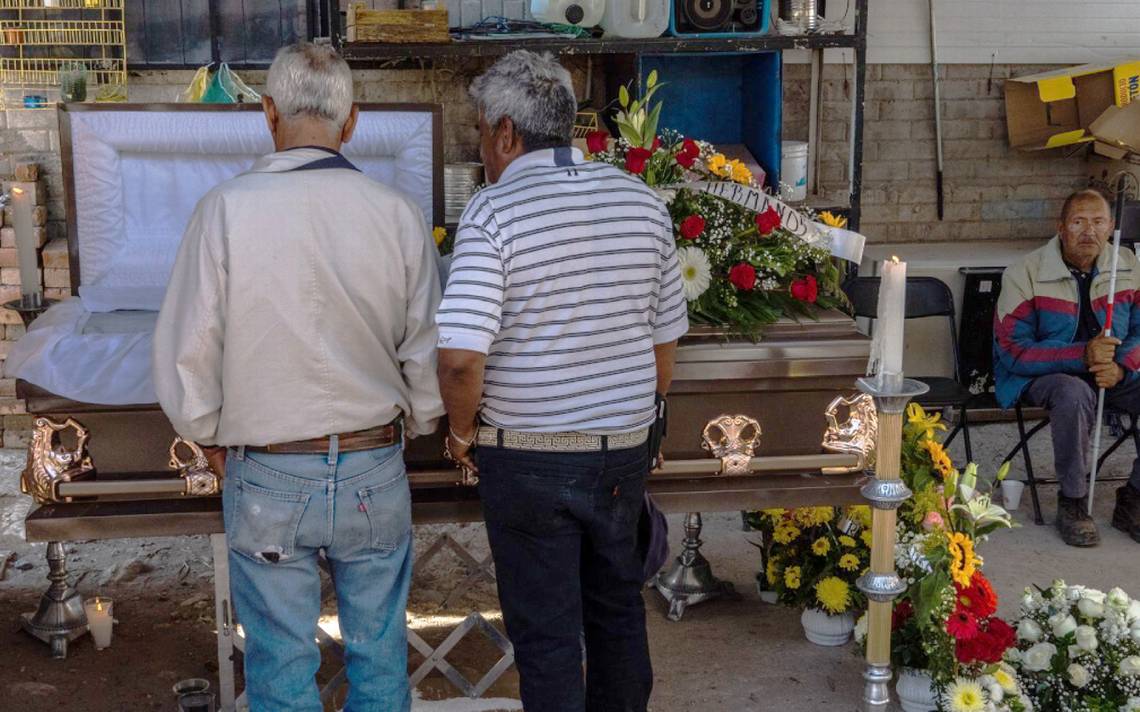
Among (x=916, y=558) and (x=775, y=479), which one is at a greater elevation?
(x=775, y=479)

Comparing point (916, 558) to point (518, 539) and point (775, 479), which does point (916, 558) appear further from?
point (518, 539)

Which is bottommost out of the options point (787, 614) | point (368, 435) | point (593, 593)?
point (787, 614)

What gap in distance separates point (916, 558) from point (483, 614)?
1409 millimetres

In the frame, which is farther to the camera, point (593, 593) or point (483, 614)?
point (483, 614)

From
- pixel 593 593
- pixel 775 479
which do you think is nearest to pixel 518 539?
pixel 593 593

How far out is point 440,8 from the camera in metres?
5.46

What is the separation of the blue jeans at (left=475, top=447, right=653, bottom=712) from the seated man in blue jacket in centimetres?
267

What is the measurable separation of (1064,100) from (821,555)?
12.2 feet

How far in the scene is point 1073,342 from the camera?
5.21 metres

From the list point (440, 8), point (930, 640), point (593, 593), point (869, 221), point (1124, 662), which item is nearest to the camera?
point (593, 593)

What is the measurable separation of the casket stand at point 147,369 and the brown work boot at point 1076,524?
6.37ft

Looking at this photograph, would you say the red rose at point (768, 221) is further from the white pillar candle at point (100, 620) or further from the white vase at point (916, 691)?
the white pillar candle at point (100, 620)

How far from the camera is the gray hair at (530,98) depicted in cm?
264

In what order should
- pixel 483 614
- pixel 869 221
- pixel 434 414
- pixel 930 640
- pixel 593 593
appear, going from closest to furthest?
pixel 434 414 → pixel 593 593 → pixel 930 640 → pixel 483 614 → pixel 869 221
